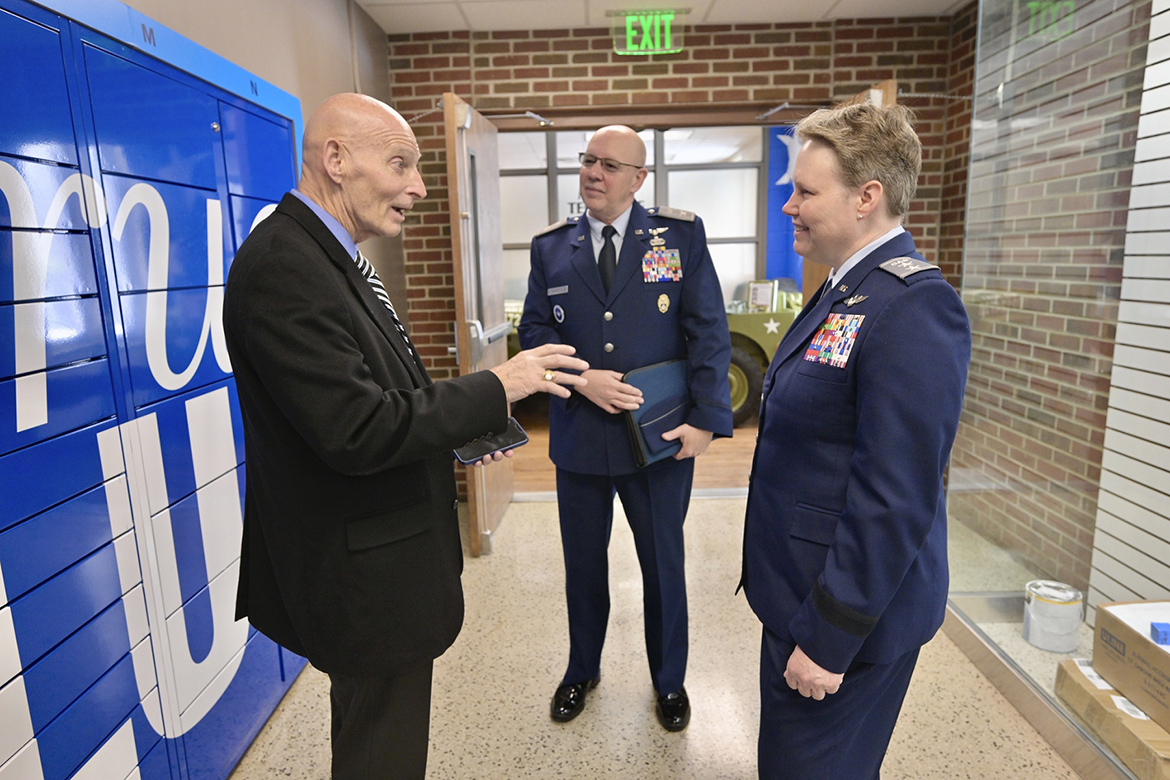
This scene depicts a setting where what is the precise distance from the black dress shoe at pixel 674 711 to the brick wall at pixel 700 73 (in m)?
2.74

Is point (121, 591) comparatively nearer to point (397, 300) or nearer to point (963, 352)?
point (963, 352)

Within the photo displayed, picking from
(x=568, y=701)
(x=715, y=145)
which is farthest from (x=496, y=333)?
(x=715, y=145)

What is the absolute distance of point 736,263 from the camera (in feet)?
28.9

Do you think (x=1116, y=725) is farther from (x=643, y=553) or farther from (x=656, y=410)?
(x=656, y=410)

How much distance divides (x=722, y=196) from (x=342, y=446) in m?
8.34

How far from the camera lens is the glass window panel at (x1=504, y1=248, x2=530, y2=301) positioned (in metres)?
8.61

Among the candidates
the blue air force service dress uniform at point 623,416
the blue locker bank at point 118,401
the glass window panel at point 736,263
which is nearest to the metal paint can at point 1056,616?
the blue air force service dress uniform at point 623,416

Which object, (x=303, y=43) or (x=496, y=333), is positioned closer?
(x=303, y=43)

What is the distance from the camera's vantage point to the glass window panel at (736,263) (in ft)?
28.8

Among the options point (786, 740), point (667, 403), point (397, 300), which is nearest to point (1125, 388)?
point (667, 403)

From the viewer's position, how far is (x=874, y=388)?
103 cm

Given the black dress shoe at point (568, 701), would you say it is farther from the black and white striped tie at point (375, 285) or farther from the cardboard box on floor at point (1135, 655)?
the cardboard box on floor at point (1135, 655)

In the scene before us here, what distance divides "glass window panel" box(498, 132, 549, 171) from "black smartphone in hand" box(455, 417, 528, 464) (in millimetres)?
7291

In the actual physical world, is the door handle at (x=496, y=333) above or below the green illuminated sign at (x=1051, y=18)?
below
